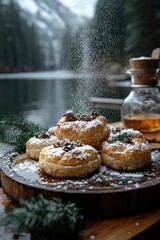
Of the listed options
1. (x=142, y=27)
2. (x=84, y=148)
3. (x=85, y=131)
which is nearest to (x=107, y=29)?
(x=85, y=131)

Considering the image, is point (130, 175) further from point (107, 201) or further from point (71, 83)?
point (71, 83)

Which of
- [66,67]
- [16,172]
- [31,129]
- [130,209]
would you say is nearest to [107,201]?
[130,209]

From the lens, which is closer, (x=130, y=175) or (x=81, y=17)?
(x=130, y=175)

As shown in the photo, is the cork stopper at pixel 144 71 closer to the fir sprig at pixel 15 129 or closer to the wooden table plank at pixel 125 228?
the fir sprig at pixel 15 129

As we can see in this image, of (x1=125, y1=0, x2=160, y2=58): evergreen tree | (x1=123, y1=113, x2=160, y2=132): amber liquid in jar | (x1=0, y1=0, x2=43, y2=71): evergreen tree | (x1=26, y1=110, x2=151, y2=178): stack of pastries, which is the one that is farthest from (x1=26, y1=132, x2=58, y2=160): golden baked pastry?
(x1=125, y1=0, x2=160, y2=58): evergreen tree

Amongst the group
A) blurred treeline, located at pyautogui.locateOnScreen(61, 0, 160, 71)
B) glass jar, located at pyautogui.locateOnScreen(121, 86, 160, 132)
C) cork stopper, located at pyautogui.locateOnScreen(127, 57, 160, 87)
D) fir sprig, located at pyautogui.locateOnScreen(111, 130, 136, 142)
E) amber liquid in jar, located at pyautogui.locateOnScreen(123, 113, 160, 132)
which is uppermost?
blurred treeline, located at pyautogui.locateOnScreen(61, 0, 160, 71)

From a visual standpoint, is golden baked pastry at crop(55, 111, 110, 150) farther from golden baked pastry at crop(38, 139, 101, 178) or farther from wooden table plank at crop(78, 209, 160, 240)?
wooden table plank at crop(78, 209, 160, 240)

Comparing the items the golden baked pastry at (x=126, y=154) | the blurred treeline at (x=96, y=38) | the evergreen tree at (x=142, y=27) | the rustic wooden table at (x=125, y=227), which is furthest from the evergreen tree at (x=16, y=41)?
the rustic wooden table at (x=125, y=227)
